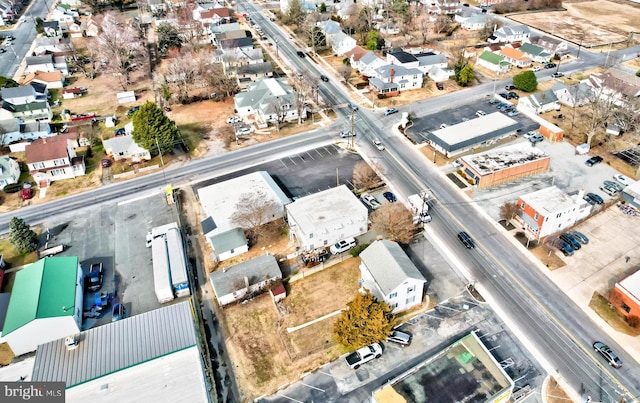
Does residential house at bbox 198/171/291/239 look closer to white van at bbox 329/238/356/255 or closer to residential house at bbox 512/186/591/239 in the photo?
white van at bbox 329/238/356/255

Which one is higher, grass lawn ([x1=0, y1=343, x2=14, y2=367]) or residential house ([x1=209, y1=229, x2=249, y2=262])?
residential house ([x1=209, y1=229, x2=249, y2=262])

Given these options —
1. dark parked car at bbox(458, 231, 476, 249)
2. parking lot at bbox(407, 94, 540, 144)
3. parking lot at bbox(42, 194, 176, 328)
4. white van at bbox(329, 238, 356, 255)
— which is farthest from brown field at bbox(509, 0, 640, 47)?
parking lot at bbox(42, 194, 176, 328)

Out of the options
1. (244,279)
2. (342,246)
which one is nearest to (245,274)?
(244,279)

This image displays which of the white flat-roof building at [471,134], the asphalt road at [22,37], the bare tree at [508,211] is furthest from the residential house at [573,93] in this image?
the asphalt road at [22,37]

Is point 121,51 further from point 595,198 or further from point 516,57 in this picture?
point 595,198

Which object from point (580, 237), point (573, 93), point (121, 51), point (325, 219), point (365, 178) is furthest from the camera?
point (121, 51)

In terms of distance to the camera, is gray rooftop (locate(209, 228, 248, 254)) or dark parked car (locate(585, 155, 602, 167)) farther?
dark parked car (locate(585, 155, 602, 167))

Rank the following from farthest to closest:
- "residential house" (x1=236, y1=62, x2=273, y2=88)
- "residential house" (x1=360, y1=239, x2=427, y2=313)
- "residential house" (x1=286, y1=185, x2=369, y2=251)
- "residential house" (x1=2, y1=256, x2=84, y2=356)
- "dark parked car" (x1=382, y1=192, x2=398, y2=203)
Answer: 1. "residential house" (x1=236, y1=62, x2=273, y2=88)
2. "dark parked car" (x1=382, y1=192, x2=398, y2=203)
3. "residential house" (x1=286, y1=185, x2=369, y2=251)
4. "residential house" (x1=360, y1=239, x2=427, y2=313)
5. "residential house" (x1=2, y1=256, x2=84, y2=356)

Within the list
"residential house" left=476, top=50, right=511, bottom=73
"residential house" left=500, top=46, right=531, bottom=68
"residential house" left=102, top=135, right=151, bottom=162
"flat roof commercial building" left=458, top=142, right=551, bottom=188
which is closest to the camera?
"flat roof commercial building" left=458, top=142, right=551, bottom=188
